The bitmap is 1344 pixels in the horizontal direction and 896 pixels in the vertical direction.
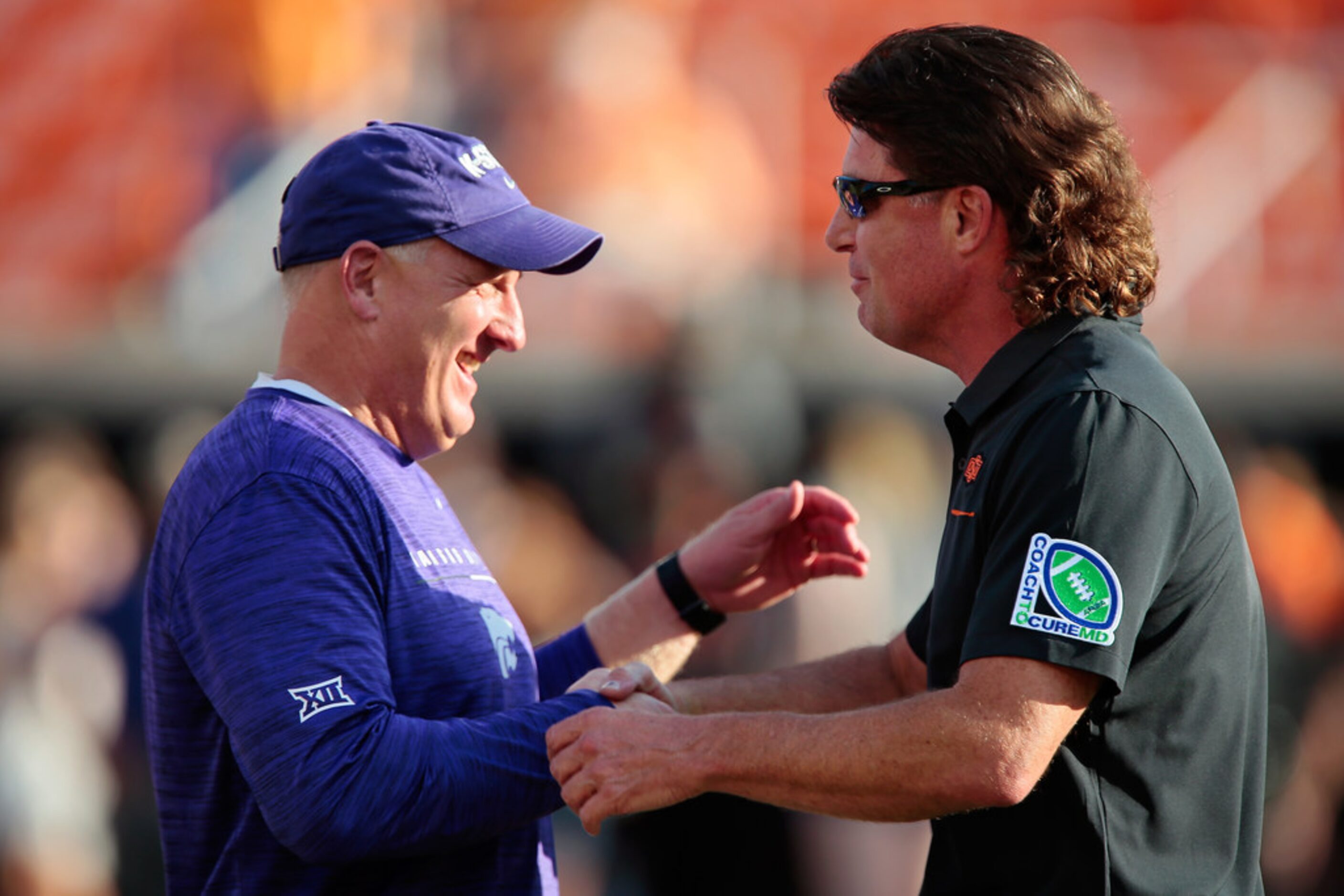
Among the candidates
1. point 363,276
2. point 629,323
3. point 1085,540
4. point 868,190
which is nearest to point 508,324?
point 363,276

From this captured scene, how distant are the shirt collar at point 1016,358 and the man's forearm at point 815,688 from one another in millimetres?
791

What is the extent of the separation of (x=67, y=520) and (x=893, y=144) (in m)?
4.11

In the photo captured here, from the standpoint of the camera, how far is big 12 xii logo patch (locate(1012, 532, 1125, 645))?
2021 mm

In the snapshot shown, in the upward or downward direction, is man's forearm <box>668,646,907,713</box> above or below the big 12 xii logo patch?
below

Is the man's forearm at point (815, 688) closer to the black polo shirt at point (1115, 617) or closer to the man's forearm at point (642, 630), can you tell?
the man's forearm at point (642, 630)

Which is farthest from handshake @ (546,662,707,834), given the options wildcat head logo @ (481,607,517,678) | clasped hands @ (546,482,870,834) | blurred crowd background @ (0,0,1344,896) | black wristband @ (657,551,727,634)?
blurred crowd background @ (0,0,1344,896)

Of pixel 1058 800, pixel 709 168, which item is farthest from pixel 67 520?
pixel 1058 800

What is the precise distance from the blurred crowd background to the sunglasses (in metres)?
2.52

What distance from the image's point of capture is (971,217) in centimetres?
246

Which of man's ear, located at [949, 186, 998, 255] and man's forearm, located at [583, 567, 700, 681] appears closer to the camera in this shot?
man's ear, located at [949, 186, 998, 255]

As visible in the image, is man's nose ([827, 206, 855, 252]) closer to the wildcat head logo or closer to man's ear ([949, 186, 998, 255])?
man's ear ([949, 186, 998, 255])

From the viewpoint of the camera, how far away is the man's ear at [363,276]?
96.5 inches

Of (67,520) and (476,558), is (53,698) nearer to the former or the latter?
(67,520)

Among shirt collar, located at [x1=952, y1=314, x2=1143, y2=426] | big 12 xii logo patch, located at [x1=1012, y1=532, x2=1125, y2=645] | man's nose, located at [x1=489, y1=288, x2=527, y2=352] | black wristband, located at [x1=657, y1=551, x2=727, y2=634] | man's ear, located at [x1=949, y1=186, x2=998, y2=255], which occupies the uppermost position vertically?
man's ear, located at [x1=949, y1=186, x2=998, y2=255]
